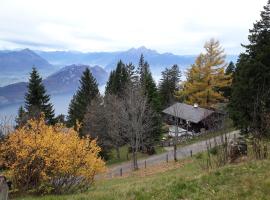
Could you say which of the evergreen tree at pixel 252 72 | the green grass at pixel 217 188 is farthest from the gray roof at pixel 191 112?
the green grass at pixel 217 188

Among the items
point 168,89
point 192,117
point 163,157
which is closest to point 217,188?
point 163,157

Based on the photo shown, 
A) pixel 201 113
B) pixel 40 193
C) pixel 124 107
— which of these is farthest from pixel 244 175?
pixel 201 113

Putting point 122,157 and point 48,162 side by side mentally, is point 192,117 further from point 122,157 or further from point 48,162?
point 48,162

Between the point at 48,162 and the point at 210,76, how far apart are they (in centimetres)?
4092

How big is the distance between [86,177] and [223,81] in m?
40.5

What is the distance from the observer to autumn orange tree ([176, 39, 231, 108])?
185 feet

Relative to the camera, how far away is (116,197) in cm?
1152

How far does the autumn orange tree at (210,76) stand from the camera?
5631cm

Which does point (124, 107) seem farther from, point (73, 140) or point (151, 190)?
point (151, 190)

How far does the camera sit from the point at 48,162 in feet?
61.5

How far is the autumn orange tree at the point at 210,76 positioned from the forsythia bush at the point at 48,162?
124ft

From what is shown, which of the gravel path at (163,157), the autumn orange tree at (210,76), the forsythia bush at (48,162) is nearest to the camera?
the forsythia bush at (48,162)

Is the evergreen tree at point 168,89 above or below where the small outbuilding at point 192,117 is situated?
above

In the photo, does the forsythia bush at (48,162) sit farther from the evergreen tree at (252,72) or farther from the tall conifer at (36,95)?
the tall conifer at (36,95)
